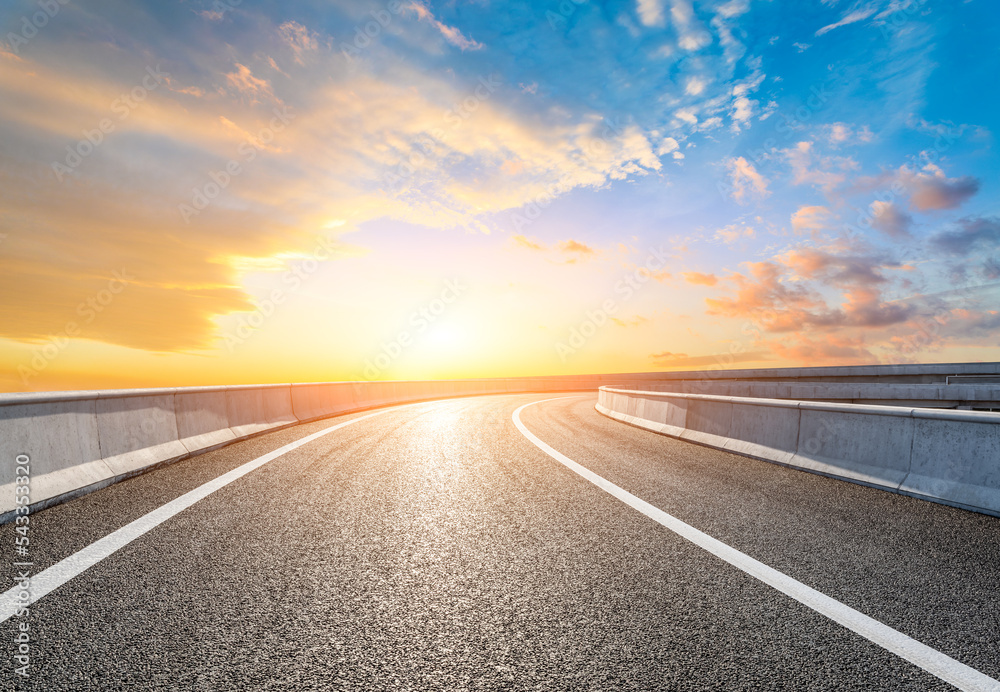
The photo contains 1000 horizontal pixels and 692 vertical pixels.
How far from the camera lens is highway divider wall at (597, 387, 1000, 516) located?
595 cm

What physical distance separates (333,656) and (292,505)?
3186 mm

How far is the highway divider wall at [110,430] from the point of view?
562 centimetres

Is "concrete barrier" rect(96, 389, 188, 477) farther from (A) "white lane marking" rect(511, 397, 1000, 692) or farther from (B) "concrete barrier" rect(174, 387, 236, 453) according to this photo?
(A) "white lane marking" rect(511, 397, 1000, 692)

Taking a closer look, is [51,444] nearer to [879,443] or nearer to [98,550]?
[98,550]

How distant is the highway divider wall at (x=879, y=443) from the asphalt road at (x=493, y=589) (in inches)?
14.3

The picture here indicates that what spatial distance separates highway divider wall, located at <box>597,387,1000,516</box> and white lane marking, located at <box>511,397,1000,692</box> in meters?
3.13

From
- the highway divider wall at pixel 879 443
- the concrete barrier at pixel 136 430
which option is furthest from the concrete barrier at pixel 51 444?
the highway divider wall at pixel 879 443

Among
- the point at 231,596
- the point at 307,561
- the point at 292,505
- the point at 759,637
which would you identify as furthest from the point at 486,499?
the point at 759,637

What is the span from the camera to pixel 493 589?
11.6ft

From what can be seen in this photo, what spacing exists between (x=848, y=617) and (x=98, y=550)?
187 inches

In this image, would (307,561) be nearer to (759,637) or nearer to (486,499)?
(486,499)
